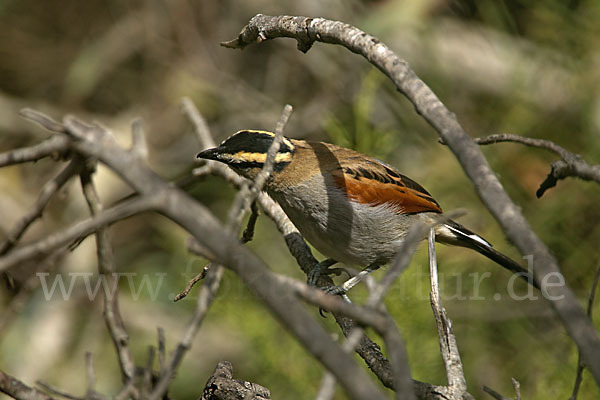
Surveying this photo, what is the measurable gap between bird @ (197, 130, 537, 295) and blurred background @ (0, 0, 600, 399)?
0.56 metres

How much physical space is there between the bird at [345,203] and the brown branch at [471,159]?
1280mm

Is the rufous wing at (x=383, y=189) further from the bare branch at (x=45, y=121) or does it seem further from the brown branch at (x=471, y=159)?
the bare branch at (x=45, y=121)

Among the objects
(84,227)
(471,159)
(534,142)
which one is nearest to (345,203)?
(534,142)

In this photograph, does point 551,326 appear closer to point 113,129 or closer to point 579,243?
point 579,243

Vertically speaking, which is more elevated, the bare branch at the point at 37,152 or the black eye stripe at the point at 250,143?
the black eye stripe at the point at 250,143

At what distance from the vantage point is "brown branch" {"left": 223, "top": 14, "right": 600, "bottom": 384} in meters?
1.72

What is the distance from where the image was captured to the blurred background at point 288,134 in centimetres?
578

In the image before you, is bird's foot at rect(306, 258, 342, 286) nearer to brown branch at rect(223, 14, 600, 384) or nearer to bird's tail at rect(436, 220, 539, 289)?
bird's tail at rect(436, 220, 539, 289)

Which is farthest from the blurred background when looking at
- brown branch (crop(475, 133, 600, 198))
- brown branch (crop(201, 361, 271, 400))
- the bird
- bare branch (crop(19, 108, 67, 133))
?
bare branch (crop(19, 108, 67, 133))

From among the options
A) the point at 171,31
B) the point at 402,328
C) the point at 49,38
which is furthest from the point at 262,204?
the point at 49,38

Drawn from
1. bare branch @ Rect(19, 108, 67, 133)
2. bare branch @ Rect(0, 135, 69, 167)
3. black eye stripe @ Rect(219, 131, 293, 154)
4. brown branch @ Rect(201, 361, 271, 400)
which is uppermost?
black eye stripe @ Rect(219, 131, 293, 154)

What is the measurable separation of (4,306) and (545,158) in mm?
5588

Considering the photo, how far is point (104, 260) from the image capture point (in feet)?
7.59

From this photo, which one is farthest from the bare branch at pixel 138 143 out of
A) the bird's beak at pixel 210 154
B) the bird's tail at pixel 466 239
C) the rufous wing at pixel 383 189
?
the bird's tail at pixel 466 239
